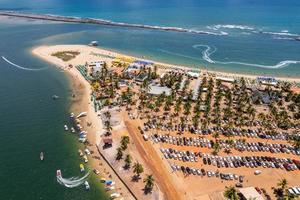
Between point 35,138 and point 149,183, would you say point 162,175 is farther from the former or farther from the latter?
point 35,138

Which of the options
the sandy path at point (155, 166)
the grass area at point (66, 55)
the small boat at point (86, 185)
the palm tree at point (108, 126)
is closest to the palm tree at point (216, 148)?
the sandy path at point (155, 166)

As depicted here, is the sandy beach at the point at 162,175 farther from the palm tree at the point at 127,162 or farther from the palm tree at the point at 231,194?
the palm tree at the point at 231,194

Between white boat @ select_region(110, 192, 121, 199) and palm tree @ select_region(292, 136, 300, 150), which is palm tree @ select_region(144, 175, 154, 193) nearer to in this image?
white boat @ select_region(110, 192, 121, 199)

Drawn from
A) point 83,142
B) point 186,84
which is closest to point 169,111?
point 186,84

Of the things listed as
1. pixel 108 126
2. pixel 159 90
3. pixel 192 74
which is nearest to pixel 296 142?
pixel 159 90

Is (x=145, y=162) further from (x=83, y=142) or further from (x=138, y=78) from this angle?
(x=138, y=78)

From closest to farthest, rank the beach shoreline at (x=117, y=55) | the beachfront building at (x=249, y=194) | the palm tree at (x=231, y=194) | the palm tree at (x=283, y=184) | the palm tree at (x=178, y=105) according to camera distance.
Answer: the palm tree at (x=231, y=194), the beachfront building at (x=249, y=194), the palm tree at (x=283, y=184), the palm tree at (x=178, y=105), the beach shoreline at (x=117, y=55)

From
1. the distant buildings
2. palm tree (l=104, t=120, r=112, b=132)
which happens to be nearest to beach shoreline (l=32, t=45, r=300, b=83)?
the distant buildings
